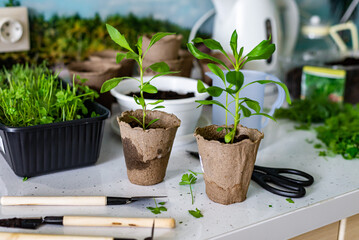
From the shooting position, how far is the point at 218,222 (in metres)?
0.63

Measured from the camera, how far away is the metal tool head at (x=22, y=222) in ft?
1.96

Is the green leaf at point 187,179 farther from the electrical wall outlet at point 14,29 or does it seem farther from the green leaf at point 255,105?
the electrical wall outlet at point 14,29

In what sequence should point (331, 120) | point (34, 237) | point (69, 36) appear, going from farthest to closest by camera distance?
point (69, 36) < point (331, 120) < point (34, 237)

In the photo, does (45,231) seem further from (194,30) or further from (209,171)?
(194,30)

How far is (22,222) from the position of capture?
60cm

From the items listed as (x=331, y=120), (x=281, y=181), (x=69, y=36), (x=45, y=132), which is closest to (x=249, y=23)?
(x=331, y=120)

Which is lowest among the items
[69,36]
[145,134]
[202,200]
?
[202,200]

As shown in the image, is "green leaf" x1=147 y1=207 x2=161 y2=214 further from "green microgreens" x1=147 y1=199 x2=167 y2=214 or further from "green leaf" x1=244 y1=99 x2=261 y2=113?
"green leaf" x1=244 y1=99 x2=261 y2=113

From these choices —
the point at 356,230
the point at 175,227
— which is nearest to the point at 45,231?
the point at 175,227

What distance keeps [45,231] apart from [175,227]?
7.3 inches

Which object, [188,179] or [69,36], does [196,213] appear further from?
[69,36]

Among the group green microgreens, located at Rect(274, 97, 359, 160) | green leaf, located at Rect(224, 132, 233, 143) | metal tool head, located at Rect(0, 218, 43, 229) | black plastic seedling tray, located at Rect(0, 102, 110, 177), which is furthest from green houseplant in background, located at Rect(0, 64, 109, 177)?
green microgreens, located at Rect(274, 97, 359, 160)

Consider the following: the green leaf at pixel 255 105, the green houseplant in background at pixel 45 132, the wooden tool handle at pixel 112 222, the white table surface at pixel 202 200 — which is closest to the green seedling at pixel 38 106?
the green houseplant in background at pixel 45 132

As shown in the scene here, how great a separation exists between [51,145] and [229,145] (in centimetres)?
33
